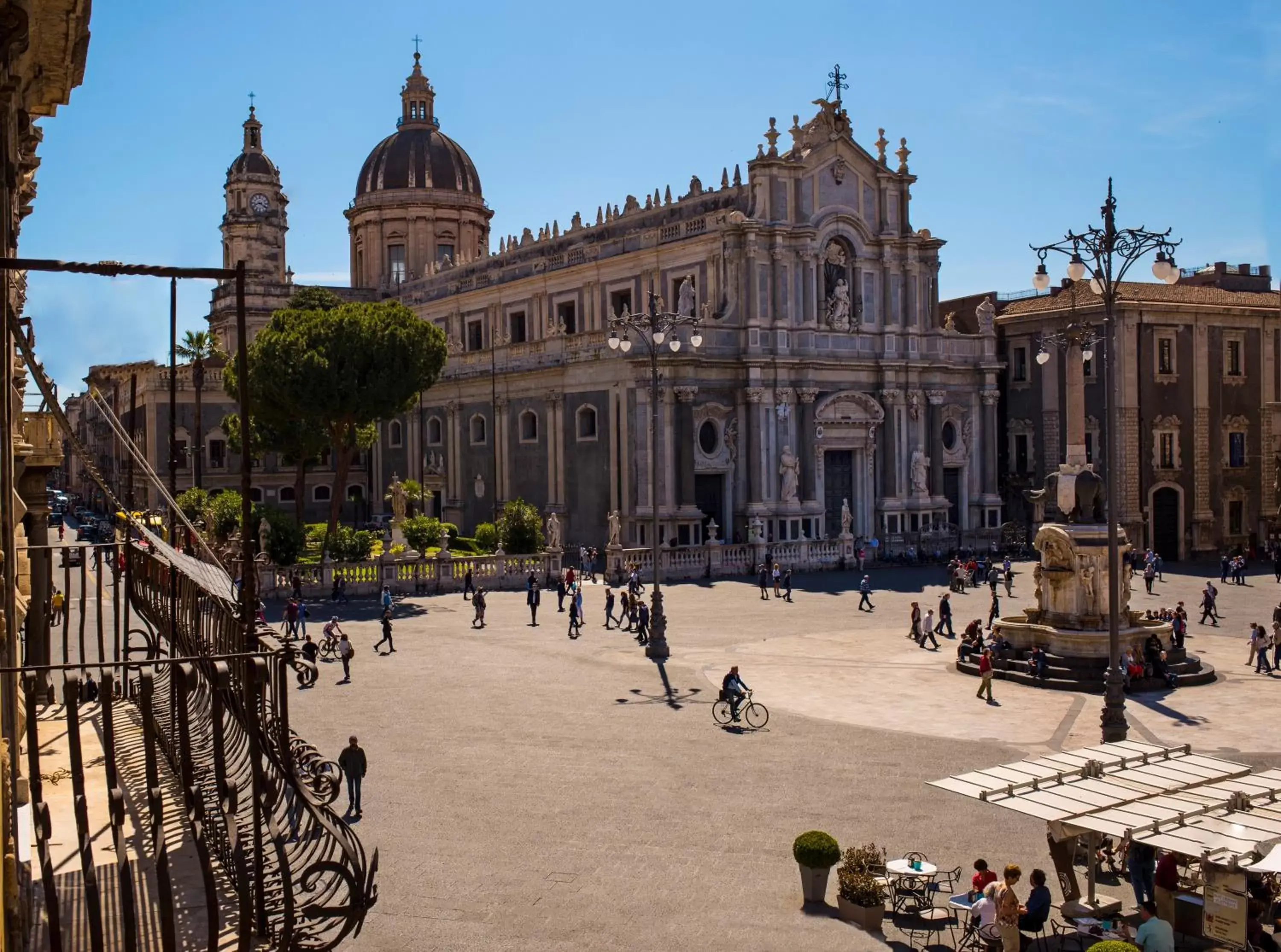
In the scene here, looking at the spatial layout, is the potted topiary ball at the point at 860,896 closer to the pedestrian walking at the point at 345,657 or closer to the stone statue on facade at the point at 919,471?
the pedestrian walking at the point at 345,657

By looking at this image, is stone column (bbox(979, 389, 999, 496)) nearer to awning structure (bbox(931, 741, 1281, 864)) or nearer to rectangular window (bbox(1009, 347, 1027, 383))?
rectangular window (bbox(1009, 347, 1027, 383))

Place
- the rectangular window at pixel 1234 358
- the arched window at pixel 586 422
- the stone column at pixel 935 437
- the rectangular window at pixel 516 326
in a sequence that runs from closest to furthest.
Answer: the arched window at pixel 586 422, the rectangular window at pixel 1234 358, the stone column at pixel 935 437, the rectangular window at pixel 516 326

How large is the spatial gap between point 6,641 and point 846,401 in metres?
40.8

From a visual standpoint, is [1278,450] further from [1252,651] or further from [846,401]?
[1252,651]

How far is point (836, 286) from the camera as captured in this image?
4822 centimetres

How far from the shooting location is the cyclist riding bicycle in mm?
19688

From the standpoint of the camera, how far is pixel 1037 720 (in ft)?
66.4

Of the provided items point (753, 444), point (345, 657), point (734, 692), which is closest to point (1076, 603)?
point (734, 692)

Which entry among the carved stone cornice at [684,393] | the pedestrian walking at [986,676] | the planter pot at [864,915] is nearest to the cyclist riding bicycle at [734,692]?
the pedestrian walking at [986,676]

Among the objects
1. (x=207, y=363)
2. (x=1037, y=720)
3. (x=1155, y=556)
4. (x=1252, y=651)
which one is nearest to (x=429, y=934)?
(x=1037, y=720)

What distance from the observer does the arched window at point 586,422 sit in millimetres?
46344

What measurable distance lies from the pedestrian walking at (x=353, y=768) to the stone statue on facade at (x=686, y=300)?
2828 cm

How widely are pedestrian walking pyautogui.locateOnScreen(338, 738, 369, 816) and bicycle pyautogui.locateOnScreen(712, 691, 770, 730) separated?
6466 mm

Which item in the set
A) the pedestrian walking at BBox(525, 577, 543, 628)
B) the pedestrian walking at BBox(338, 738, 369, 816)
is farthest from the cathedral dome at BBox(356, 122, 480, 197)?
the pedestrian walking at BBox(338, 738, 369, 816)
